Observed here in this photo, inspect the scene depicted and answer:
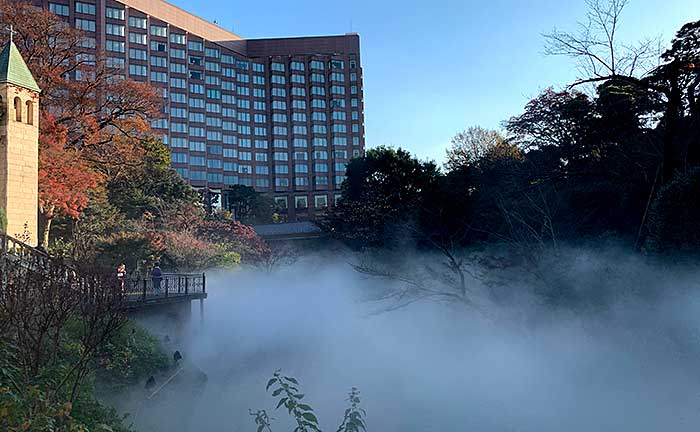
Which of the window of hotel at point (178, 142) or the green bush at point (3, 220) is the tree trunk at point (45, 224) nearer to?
the green bush at point (3, 220)

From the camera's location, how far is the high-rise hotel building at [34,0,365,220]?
7262 centimetres

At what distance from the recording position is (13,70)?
19.6m

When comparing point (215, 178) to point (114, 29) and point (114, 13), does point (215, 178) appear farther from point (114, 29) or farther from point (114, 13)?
point (114, 13)

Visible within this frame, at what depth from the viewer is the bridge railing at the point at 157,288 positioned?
1806 centimetres

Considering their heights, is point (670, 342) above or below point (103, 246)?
below

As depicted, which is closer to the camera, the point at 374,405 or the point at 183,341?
the point at 374,405

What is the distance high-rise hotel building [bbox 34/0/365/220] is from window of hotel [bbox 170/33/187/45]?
5.0 inches

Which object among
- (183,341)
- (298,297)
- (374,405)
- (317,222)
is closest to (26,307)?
(374,405)

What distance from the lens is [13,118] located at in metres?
19.2

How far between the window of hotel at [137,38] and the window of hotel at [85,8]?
4.78 meters

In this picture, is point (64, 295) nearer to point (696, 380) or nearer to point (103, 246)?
point (696, 380)

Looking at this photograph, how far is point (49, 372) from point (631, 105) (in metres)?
19.5

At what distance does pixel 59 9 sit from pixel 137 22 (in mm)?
8732

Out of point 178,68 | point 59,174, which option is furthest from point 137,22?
point 59,174
